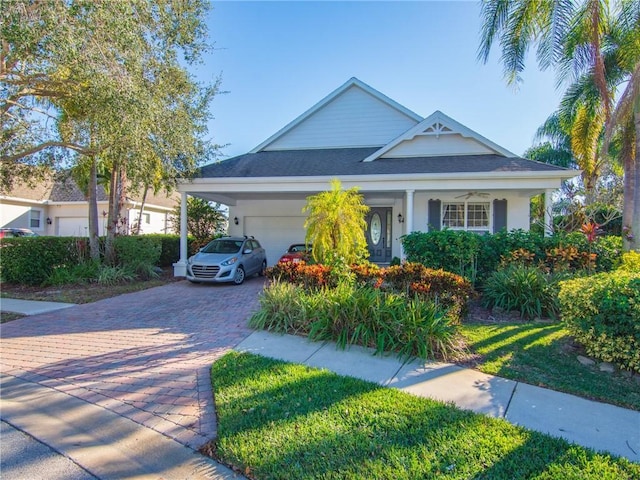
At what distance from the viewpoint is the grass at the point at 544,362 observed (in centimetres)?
392

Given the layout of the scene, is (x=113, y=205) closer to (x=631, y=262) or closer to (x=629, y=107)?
(x=631, y=262)

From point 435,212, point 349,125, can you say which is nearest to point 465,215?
point 435,212

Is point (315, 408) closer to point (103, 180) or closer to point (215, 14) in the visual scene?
point (215, 14)

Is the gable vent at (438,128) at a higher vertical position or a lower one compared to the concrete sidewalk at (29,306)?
higher

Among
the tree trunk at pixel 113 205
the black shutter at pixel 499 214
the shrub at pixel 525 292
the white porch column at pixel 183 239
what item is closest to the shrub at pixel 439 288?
the shrub at pixel 525 292

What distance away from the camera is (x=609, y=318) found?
4449mm

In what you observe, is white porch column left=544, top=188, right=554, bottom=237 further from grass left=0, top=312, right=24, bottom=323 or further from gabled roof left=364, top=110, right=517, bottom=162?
grass left=0, top=312, right=24, bottom=323

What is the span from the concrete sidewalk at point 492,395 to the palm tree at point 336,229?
2.78 metres

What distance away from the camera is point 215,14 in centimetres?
1070

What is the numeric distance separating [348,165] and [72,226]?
72.8 feet

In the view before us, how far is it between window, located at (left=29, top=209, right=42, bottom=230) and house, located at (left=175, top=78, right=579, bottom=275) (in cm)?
1797

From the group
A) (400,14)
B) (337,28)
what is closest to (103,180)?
(337,28)

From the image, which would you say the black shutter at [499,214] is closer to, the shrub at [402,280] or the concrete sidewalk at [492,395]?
the shrub at [402,280]

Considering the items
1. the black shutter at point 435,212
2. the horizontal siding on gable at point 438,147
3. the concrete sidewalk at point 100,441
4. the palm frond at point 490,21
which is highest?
the palm frond at point 490,21
